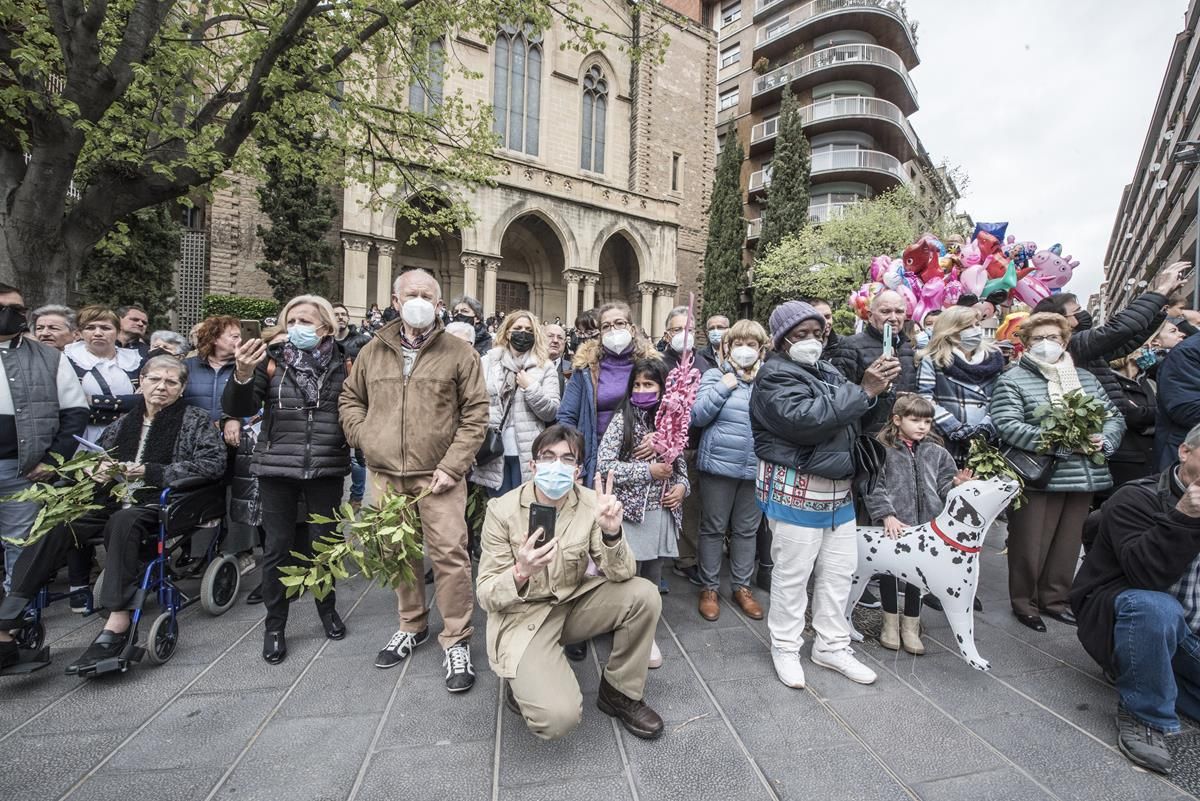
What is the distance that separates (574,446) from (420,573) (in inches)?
57.7

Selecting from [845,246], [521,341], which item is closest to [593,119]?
[845,246]

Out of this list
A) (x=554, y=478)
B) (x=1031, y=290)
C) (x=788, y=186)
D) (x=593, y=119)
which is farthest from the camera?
(x=788, y=186)

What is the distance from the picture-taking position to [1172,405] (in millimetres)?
3527

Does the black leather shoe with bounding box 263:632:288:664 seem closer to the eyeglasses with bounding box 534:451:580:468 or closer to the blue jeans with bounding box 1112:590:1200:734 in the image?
the eyeglasses with bounding box 534:451:580:468

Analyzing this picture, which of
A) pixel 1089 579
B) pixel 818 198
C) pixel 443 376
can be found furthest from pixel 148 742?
pixel 818 198

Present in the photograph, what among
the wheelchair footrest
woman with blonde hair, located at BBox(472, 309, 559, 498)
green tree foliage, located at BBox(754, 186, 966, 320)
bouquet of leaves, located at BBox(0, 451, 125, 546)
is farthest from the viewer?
green tree foliage, located at BBox(754, 186, 966, 320)

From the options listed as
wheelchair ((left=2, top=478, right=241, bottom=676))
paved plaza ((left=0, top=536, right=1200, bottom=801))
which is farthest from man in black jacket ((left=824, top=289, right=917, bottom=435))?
wheelchair ((left=2, top=478, right=241, bottom=676))

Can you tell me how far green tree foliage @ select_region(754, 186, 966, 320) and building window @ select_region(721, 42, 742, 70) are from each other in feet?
57.0

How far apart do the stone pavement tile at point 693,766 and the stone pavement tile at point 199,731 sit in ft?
5.84

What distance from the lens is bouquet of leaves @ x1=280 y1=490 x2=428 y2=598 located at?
8.98 feet

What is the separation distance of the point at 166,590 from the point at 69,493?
822 mm

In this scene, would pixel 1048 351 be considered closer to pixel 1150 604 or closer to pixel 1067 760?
pixel 1150 604

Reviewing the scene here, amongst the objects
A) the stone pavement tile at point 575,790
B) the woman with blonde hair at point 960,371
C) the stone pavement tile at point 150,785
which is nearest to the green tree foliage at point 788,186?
the woman with blonde hair at point 960,371

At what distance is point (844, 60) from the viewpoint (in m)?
26.9
